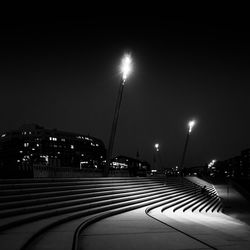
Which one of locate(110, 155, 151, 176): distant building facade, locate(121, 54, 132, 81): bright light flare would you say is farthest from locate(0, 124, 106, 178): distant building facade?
locate(121, 54, 132, 81): bright light flare

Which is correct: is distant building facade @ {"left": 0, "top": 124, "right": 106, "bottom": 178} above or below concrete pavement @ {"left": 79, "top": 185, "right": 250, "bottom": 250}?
above

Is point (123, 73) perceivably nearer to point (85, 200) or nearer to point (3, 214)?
point (85, 200)

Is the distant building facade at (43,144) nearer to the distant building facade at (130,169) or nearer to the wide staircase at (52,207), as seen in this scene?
the distant building facade at (130,169)

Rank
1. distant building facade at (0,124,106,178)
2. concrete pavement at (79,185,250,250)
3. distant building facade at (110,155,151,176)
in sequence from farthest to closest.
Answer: distant building facade at (0,124,106,178)
distant building facade at (110,155,151,176)
concrete pavement at (79,185,250,250)

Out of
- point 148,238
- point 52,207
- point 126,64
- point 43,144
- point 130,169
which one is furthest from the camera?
point 43,144

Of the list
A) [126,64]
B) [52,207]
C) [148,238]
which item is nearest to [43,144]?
[126,64]

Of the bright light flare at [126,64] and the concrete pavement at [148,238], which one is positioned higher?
the bright light flare at [126,64]

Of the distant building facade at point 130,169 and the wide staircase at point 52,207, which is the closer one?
the wide staircase at point 52,207

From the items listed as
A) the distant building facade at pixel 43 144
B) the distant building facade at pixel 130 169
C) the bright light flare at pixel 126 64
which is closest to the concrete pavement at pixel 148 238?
the bright light flare at pixel 126 64

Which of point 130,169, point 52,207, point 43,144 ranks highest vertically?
point 43,144

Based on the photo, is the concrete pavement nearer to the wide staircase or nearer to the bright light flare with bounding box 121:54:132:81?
the wide staircase

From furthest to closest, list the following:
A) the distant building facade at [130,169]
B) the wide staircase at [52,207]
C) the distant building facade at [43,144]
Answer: the distant building facade at [43,144] → the distant building facade at [130,169] → the wide staircase at [52,207]

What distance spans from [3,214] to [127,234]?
348 centimetres

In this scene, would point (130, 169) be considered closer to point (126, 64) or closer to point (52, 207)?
point (126, 64)
